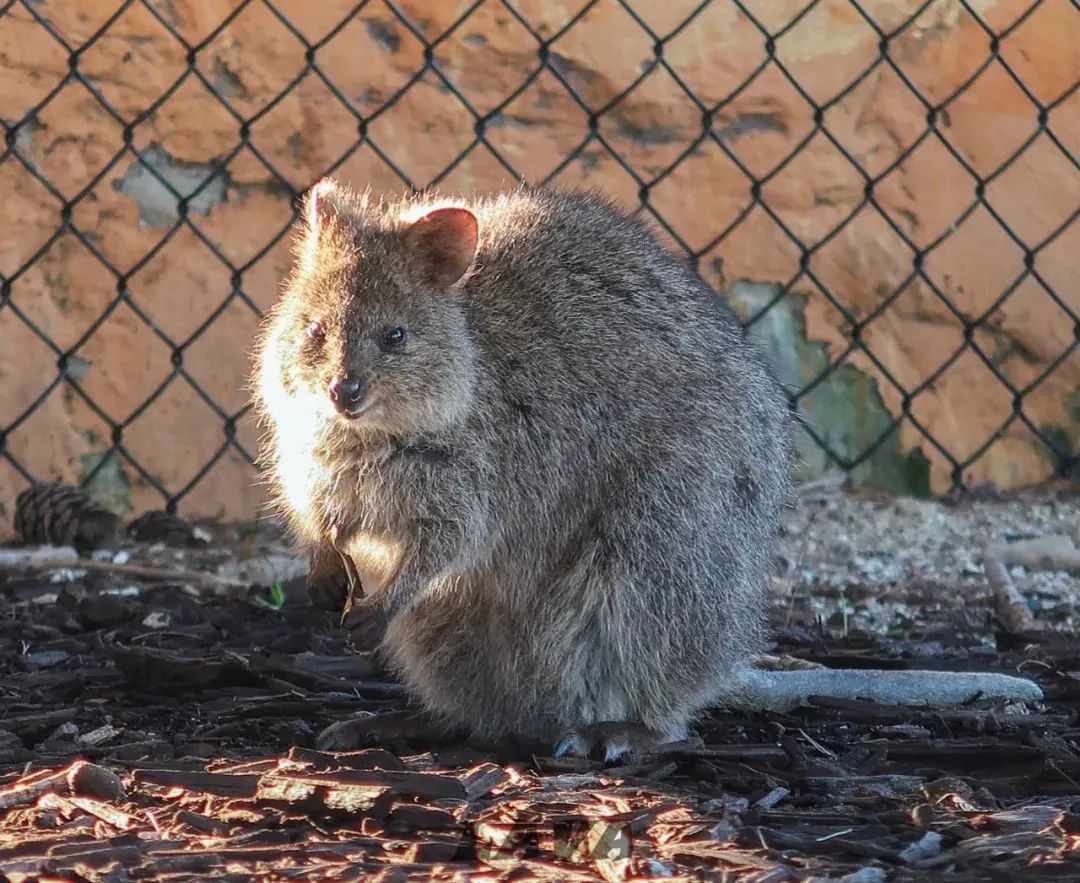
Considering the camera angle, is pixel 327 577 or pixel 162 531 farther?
pixel 162 531

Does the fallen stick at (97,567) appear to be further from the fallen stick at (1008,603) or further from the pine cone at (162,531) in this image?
the fallen stick at (1008,603)

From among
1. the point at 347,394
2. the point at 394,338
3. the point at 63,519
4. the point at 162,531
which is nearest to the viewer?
the point at 347,394

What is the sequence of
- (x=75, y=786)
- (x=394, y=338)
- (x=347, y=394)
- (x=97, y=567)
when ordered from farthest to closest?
(x=97, y=567) → (x=394, y=338) → (x=347, y=394) → (x=75, y=786)

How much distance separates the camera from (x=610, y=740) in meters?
3.68

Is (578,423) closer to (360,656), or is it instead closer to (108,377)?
(360,656)

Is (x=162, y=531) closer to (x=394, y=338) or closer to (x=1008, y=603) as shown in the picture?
(x=394, y=338)

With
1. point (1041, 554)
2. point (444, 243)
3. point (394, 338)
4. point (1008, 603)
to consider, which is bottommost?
point (1008, 603)

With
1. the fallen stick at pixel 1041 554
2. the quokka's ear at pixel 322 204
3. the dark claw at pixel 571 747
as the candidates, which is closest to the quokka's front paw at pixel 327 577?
the dark claw at pixel 571 747

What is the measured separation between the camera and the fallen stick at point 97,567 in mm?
5262

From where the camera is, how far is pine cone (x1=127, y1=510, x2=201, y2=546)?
5.79 meters

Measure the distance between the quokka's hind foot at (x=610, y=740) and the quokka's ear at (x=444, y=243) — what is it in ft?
3.34

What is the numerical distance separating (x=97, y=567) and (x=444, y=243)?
7.17 feet

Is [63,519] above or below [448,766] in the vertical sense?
above

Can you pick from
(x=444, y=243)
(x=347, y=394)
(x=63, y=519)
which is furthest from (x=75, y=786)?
(x=63, y=519)
